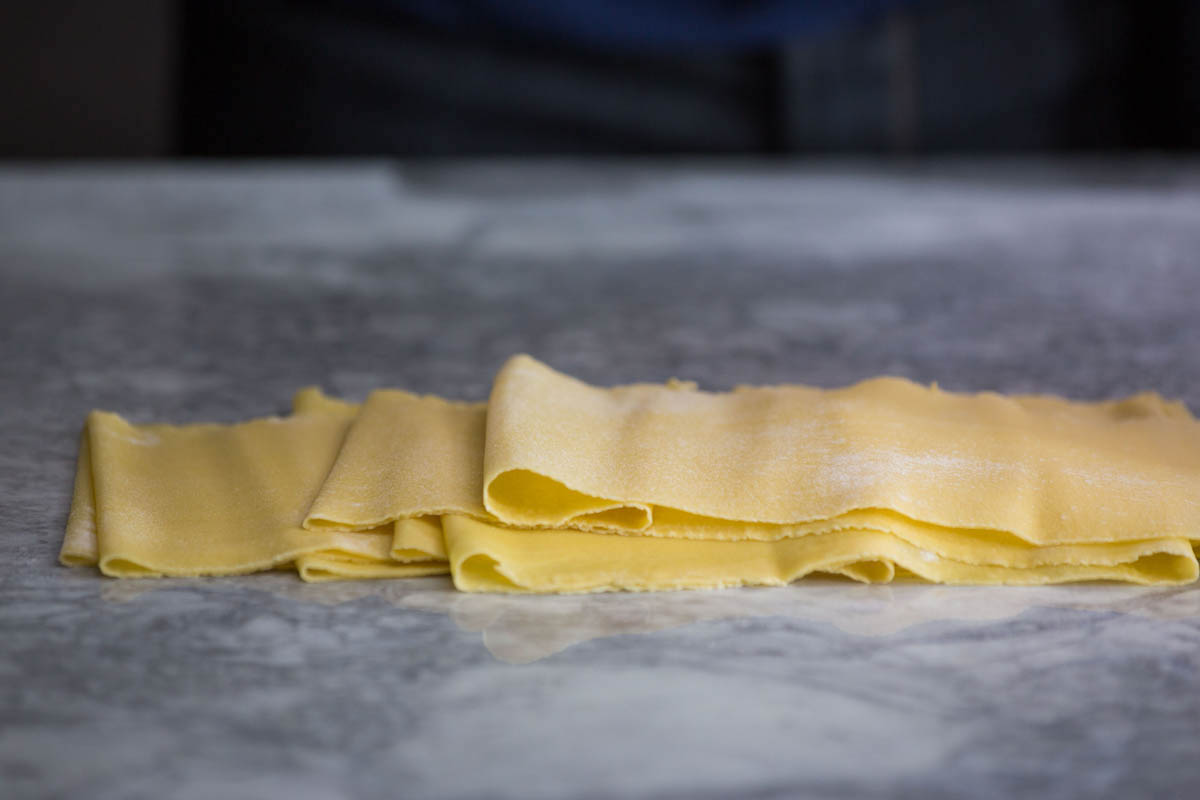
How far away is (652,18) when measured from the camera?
13.8 feet

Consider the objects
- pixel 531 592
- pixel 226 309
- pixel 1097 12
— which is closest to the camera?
pixel 531 592

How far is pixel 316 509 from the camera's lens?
991mm

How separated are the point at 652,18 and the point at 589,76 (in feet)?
1.02

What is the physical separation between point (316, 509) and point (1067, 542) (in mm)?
578

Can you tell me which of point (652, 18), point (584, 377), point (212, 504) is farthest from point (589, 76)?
point (212, 504)

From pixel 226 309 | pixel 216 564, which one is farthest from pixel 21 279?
pixel 216 564

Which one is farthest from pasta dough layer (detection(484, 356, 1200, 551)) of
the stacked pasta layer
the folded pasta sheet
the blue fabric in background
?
the blue fabric in background

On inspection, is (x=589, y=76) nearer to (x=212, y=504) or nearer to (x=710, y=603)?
(x=212, y=504)

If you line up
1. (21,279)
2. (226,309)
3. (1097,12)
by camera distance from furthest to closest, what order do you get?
(1097,12), (21,279), (226,309)

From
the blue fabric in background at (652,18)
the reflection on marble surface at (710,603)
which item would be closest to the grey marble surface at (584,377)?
the reflection on marble surface at (710,603)

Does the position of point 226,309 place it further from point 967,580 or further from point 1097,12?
point 1097,12

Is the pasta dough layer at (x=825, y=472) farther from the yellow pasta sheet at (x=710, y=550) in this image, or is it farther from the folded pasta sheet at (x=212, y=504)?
the folded pasta sheet at (x=212, y=504)

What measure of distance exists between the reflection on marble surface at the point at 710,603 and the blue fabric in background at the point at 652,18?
3.44 meters

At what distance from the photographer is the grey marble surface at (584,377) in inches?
28.5
